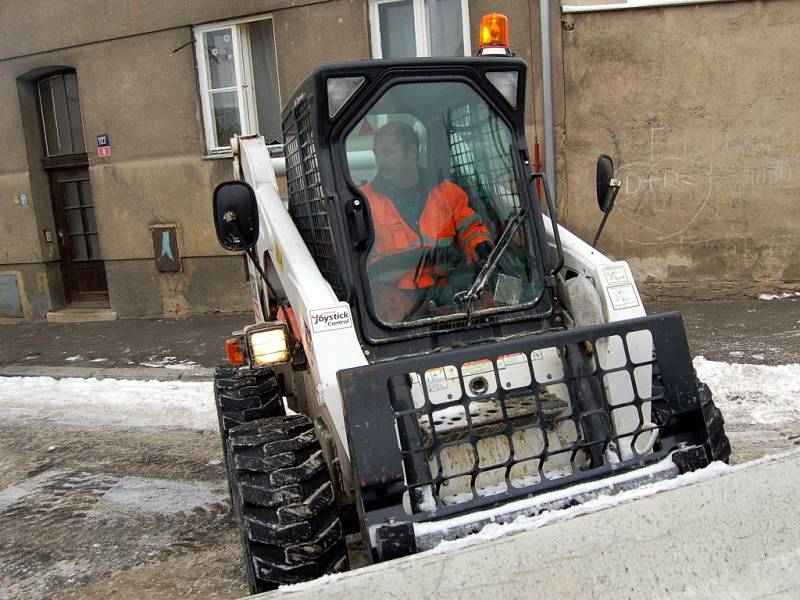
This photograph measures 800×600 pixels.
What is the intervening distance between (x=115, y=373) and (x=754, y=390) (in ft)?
21.2

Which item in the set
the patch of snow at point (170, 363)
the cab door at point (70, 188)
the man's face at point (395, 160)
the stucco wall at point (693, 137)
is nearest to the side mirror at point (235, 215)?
the man's face at point (395, 160)

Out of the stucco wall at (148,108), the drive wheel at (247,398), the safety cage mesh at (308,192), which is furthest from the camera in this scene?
the stucco wall at (148,108)

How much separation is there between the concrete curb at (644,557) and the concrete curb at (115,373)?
18.5ft

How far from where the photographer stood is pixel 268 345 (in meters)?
3.30

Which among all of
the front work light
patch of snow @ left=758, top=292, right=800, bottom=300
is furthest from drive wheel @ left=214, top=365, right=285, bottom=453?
patch of snow @ left=758, top=292, right=800, bottom=300

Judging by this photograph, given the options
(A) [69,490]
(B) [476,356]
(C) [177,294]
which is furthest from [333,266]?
(C) [177,294]

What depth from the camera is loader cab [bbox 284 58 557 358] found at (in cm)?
305

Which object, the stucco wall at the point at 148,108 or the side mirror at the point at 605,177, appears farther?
the stucco wall at the point at 148,108

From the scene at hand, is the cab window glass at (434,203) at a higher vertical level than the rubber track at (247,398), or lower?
higher

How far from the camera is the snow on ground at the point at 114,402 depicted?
6.27 meters

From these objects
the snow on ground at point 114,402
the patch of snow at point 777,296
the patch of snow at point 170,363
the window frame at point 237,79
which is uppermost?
the window frame at point 237,79

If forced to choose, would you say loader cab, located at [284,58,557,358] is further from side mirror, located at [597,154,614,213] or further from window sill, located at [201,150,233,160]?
window sill, located at [201,150,233,160]

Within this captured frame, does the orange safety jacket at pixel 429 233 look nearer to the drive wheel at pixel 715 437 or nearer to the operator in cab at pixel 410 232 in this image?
the operator in cab at pixel 410 232

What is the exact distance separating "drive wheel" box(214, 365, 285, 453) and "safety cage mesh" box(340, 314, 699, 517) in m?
1.07
